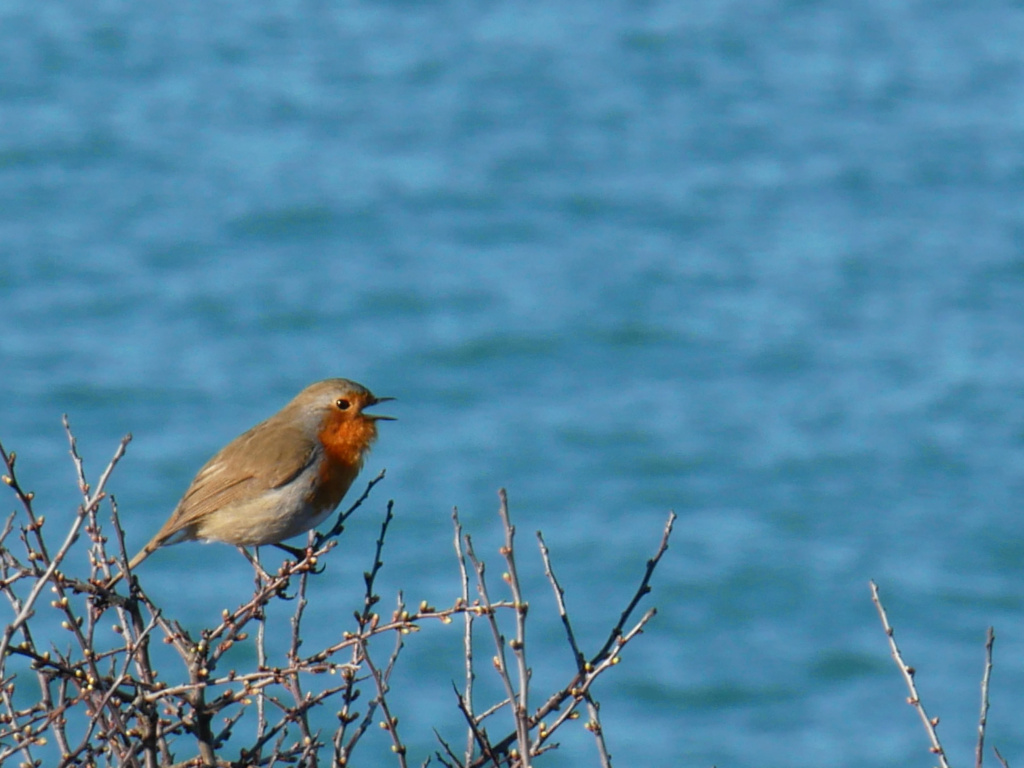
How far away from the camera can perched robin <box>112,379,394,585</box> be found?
6.25 meters

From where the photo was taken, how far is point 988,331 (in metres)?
23.0

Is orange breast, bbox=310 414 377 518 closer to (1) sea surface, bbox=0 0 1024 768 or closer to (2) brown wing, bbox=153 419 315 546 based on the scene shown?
(2) brown wing, bbox=153 419 315 546

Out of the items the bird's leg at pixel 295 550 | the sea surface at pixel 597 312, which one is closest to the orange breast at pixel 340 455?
the bird's leg at pixel 295 550

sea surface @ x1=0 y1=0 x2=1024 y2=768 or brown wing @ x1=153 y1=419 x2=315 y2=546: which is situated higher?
sea surface @ x1=0 y1=0 x2=1024 y2=768

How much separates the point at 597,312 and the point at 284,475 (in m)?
17.4

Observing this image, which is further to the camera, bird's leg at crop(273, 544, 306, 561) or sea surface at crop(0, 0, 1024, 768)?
sea surface at crop(0, 0, 1024, 768)

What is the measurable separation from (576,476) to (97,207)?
32.0 ft

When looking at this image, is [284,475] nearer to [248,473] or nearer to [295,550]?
[248,473]

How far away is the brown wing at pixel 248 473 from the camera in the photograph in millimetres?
6250

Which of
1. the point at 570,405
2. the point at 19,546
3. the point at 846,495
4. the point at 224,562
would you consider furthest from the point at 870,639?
the point at 19,546

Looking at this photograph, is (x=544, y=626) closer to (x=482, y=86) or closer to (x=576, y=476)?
(x=576, y=476)

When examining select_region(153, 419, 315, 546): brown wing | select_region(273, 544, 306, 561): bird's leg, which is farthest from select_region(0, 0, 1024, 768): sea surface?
select_region(153, 419, 315, 546): brown wing

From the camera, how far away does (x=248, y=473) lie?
20.7ft

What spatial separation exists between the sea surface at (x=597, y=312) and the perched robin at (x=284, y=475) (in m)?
10.9
